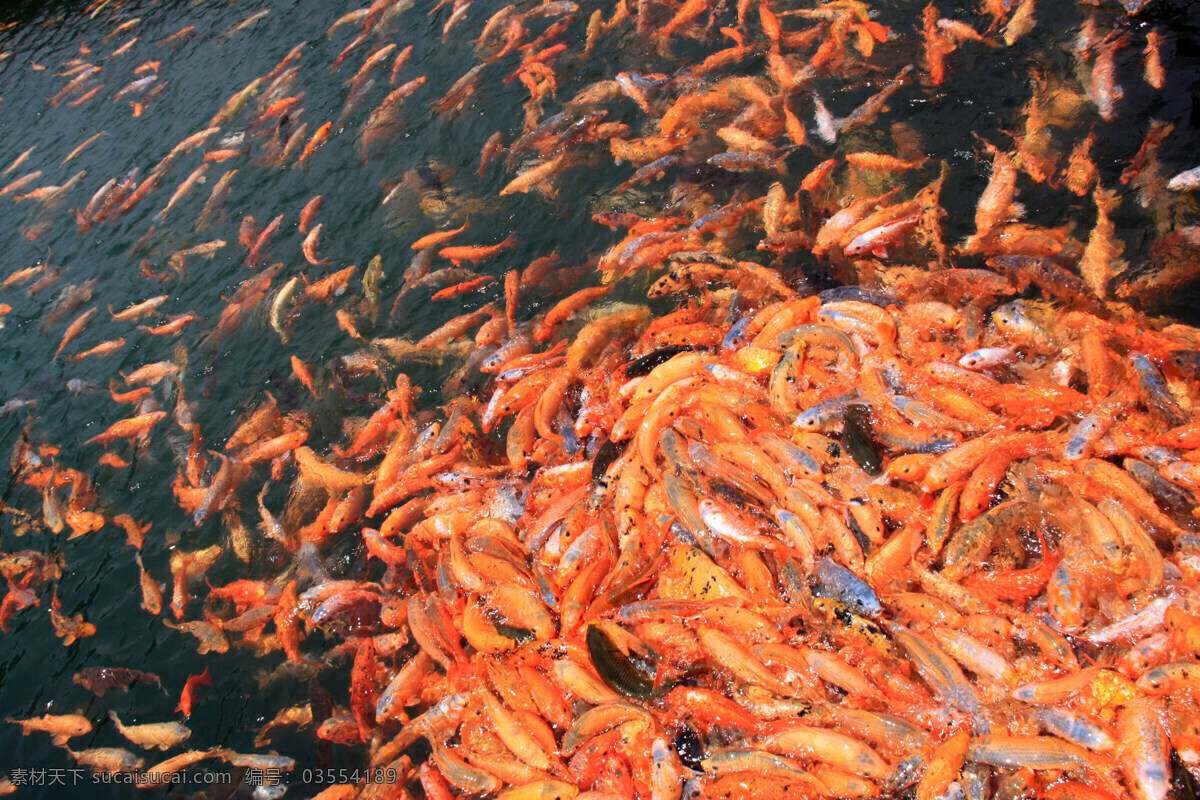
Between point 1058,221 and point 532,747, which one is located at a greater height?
point 1058,221

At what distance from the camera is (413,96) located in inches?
496

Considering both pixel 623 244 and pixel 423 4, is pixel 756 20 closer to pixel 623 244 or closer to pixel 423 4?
pixel 623 244

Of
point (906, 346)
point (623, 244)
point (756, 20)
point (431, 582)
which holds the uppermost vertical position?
point (756, 20)

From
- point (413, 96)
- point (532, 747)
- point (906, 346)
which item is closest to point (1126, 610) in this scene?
point (906, 346)

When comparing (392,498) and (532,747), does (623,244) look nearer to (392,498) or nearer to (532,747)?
(392,498)

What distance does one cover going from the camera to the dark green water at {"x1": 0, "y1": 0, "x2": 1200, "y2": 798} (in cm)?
705

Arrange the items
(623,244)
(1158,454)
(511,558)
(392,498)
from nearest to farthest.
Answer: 1. (1158,454)
2. (511,558)
3. (392,498)
4. (623,244)

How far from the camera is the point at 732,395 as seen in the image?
19.9 feet

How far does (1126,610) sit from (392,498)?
6.34 meters

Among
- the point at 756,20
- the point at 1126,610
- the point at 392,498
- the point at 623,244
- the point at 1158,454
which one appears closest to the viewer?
the point at 1126,610

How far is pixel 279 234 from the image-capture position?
11414 mm

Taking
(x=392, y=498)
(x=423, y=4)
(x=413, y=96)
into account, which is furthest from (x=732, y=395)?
(x=423, y=4)

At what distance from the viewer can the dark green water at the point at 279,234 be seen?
7047 mm

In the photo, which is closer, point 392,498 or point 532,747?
point 532,747
